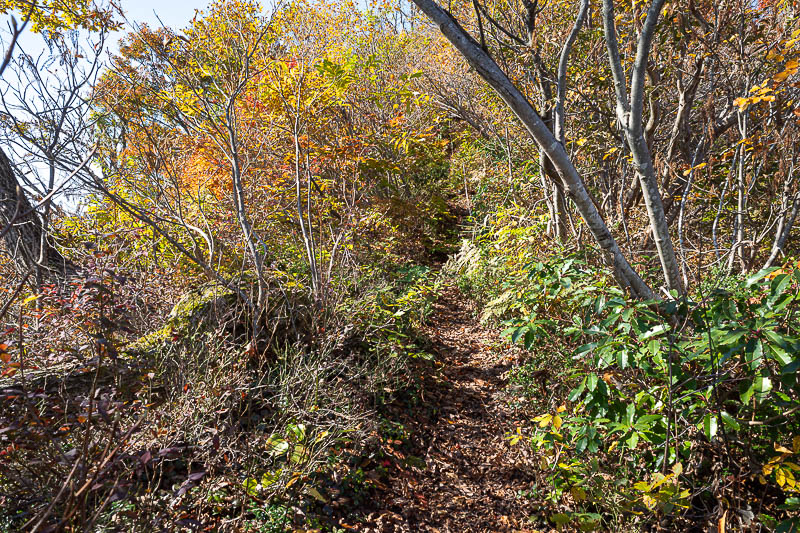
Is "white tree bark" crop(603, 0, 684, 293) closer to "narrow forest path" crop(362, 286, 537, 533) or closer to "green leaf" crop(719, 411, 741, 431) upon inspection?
"green leaf" crop(719, 411, 741, 431)

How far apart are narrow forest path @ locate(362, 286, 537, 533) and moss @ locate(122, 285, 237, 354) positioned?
6.34 ft

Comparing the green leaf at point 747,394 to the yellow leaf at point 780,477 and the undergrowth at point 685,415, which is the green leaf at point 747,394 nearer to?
the undergrowth at point 685,415

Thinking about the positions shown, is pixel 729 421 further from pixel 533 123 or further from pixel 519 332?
pixel 533 123

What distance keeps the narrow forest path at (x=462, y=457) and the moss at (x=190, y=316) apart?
1.93m

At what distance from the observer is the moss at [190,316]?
3221 millimetres

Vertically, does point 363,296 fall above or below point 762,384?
above

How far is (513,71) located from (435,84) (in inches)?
109

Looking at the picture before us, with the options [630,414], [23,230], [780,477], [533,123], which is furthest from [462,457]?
[23,230]

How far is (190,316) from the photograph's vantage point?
11.6 ft

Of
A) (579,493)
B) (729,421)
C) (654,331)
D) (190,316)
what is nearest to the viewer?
(729,421)

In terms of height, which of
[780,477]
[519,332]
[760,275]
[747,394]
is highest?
A: [519,332]

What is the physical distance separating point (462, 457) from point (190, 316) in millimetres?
2577

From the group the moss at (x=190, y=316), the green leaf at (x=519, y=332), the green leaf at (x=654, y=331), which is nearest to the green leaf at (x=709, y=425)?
the green leaf at (x=654, y=331)

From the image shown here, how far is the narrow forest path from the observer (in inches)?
118
